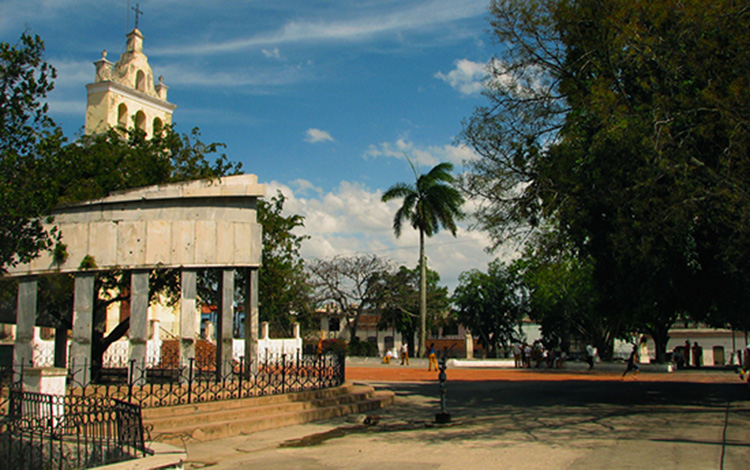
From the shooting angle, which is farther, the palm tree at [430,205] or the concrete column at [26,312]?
the palm tree at [430,205]

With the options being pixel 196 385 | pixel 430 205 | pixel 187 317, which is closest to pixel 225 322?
pixel 187 317

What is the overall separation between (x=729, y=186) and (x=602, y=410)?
6.11 metres

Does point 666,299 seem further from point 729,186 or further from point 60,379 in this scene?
point 60,379

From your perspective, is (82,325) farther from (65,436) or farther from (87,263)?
(65,436)

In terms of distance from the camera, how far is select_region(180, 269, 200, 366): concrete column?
613 inches

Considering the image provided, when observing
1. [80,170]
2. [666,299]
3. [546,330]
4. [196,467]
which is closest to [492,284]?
[546,330]

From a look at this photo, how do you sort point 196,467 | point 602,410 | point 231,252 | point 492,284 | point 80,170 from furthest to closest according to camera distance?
point 492,284, point 80,170, point 231,252, point 602,410, point 196,467

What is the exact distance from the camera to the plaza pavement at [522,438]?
30.6ft

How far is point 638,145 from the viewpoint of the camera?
44.0ft

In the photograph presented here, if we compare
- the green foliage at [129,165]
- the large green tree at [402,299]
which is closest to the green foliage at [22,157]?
the green foliage at [129,165]

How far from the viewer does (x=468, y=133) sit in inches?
685

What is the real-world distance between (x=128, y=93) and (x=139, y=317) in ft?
110

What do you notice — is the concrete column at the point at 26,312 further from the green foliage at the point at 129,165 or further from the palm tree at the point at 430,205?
the palm tree at the point at 430,205

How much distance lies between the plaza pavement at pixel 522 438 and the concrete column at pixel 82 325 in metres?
5.42
